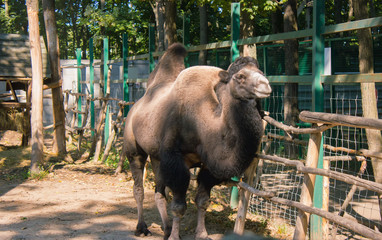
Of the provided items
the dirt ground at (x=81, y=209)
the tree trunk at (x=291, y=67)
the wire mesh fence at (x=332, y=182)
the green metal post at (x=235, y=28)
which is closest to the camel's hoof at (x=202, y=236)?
the dirt ground at (x=81, y=209)

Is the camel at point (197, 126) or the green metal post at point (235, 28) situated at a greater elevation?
the green metal post at point (235, 28)

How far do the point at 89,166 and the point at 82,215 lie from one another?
4143 mm

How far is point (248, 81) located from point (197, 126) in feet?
2.99

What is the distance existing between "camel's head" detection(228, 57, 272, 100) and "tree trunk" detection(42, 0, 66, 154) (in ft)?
25.6

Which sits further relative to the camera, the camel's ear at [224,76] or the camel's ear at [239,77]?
the camel's ear at [224,76]

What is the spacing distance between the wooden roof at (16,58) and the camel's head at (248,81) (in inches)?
340

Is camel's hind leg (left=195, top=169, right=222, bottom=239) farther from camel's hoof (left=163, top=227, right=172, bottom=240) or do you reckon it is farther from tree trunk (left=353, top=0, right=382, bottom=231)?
tree trunk (left=353, top=0, right=382, bottom=231)

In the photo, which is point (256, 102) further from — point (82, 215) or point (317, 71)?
point (82, 215)

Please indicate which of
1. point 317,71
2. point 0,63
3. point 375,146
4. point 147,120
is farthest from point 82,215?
point 0,63

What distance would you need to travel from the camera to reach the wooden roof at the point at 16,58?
11734 mm

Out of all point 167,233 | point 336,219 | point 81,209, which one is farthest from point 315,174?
point 81,209

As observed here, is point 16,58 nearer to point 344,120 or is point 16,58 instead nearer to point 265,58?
point 265,58

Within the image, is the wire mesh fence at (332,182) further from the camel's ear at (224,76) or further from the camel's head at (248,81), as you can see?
the camel's ear at (224,76)

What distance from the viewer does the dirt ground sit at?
578 cm
